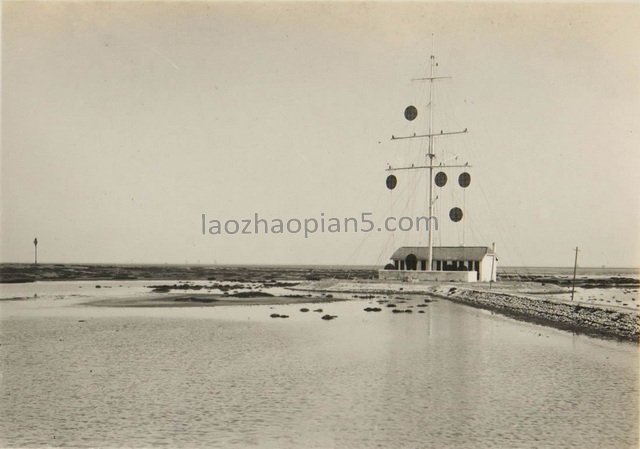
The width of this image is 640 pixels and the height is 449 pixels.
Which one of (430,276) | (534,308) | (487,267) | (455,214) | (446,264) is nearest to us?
(534,308)

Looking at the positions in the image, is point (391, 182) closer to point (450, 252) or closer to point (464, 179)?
point (464, 179)

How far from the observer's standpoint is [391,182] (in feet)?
168

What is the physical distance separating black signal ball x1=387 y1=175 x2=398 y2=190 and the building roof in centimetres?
704

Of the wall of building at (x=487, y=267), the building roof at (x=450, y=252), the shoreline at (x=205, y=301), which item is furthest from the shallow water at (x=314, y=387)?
the building roof at (x=450, y=252)

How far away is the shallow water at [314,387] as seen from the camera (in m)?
10.9

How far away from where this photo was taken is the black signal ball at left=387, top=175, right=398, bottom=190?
168 ft

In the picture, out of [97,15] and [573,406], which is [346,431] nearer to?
[573,406]

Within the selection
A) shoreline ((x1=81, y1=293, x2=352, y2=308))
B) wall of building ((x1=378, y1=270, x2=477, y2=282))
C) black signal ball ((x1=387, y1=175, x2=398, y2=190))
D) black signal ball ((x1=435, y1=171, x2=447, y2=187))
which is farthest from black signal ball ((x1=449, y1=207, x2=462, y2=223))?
shoreline ((x1=81, y1=293, x2=352, y2=308))

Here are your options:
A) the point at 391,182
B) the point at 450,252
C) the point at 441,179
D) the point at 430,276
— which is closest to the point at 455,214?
the point at 441,179

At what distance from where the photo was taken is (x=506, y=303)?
35.7 meters

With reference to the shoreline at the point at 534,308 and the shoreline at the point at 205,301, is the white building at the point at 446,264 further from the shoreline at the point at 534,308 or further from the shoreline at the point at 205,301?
the shoreline at the point at 205,301

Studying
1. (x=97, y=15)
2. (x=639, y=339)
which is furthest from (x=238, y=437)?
(x=639, y=339)

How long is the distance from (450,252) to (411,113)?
13.0m

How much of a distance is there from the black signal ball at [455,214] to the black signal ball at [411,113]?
8.24 meters
